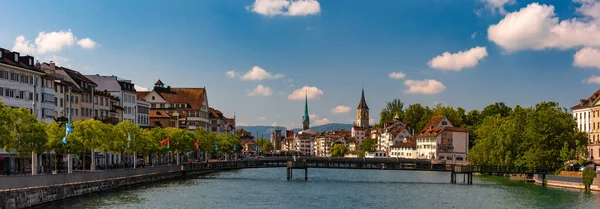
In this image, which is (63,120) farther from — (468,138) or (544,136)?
(468,138)

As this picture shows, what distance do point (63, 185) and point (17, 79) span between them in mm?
25310

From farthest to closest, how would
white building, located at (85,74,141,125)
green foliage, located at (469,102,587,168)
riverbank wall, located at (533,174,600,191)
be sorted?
white building, located at (85,74,141,125) → green foliage, located at (469,102,587,168) → riverbank wall, located at (533,174,600,191)

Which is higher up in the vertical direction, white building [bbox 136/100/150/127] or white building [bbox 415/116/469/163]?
white building [bbox 136/100/150/127]

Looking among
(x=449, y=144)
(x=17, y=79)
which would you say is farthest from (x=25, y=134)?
(x=449, y=144)

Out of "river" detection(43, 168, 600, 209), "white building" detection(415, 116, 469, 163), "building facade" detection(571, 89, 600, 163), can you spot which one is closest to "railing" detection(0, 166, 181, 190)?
"river" detection(43, 168, 600, 209)

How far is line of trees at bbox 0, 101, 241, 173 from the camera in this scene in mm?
54500

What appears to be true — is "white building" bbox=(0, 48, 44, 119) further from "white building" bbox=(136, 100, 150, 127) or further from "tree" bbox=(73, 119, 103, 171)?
"white building" bbox=(136, 100, 150, 127)

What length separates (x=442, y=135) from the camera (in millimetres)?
164875

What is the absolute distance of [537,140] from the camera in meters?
91.1

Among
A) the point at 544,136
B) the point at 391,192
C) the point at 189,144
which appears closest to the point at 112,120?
the point at 189,144

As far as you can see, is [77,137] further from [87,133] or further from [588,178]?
[588,178]

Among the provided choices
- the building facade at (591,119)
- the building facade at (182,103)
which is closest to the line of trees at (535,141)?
the building facade at (591,119)

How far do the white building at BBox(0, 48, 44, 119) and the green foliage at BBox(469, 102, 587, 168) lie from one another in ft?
198

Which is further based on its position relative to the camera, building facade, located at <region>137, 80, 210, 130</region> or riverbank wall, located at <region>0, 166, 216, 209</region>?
building facade, located at <region>137, 80, 210, 130</region>
